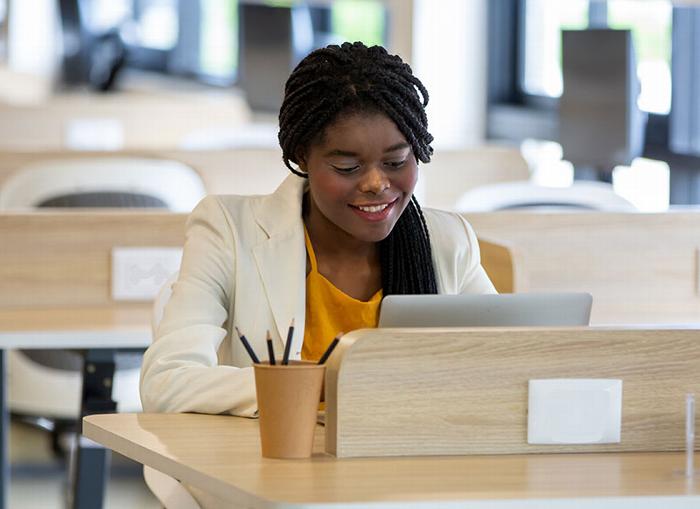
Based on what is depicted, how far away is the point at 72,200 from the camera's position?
392cm

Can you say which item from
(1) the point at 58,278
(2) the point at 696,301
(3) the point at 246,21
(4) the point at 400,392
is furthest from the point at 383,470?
(3) the point at 246,21

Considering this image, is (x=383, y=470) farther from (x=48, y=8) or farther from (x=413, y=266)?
(x=48, y=8)

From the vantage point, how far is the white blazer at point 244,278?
1966 mm

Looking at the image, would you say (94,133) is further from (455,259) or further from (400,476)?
(400,476)

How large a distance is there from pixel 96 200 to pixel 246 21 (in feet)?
11.3

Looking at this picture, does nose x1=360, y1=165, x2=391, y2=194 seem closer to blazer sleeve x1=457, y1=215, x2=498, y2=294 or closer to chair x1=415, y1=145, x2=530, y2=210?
blazer sleeve x1=457, y1=215, x2=498, y2=294

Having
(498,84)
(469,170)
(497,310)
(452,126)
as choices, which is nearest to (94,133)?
(452,126)

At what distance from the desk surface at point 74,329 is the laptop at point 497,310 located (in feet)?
3.81

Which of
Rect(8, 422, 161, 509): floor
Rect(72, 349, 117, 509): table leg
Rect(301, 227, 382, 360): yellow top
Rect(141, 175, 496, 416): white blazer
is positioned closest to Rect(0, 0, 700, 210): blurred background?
Rect(8, 422, 161, 509): floor

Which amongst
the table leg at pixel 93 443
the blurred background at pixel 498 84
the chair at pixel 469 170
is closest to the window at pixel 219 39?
the blurred background at pixel 498 84

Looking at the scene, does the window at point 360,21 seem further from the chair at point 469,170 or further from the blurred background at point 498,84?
the chair at point 469,170

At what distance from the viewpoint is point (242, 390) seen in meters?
1.79

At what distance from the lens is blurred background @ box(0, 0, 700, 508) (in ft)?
13.0

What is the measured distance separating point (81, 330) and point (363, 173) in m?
0.92
